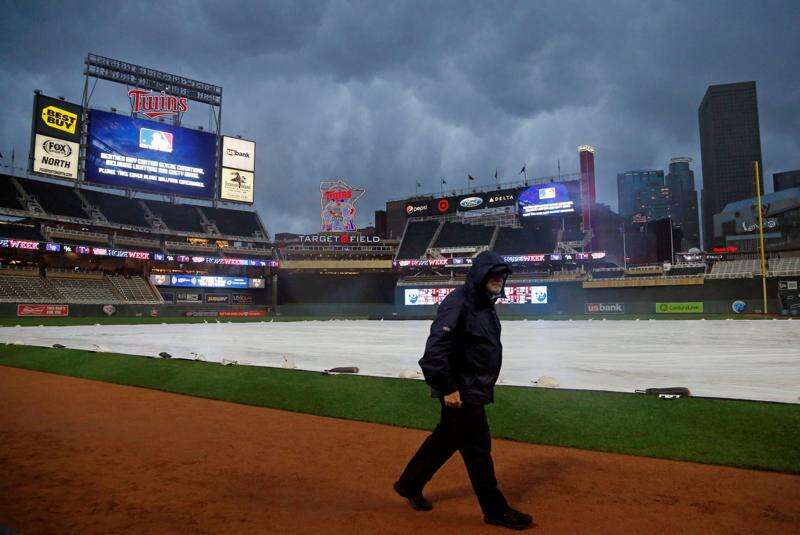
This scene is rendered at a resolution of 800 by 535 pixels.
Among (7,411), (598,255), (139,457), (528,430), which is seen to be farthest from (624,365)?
(598,255)

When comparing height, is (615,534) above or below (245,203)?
below

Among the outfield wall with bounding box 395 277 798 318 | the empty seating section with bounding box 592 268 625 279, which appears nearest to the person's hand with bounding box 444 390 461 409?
the outfield wall with bounding box 395 277 798 318

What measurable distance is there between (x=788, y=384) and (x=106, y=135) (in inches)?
2440

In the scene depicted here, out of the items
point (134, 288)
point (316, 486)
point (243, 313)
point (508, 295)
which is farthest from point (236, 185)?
point (316, 486)

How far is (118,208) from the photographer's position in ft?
192

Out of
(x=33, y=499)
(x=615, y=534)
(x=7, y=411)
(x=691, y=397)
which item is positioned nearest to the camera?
(x=615, y=534)

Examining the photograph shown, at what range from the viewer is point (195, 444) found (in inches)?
223

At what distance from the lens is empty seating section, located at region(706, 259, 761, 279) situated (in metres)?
44.2

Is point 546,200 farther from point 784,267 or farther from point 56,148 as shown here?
point 56,148

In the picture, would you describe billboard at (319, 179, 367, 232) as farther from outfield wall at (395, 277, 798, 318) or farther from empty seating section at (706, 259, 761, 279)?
empty seating section at (706, 259, 761, 279)

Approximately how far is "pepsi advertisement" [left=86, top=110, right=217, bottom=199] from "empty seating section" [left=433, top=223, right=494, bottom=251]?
30567mm

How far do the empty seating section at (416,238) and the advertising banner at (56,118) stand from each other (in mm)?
39786

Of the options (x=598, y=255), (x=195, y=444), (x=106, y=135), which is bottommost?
(x=195, y=444)

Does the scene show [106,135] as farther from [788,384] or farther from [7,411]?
[788,384]
